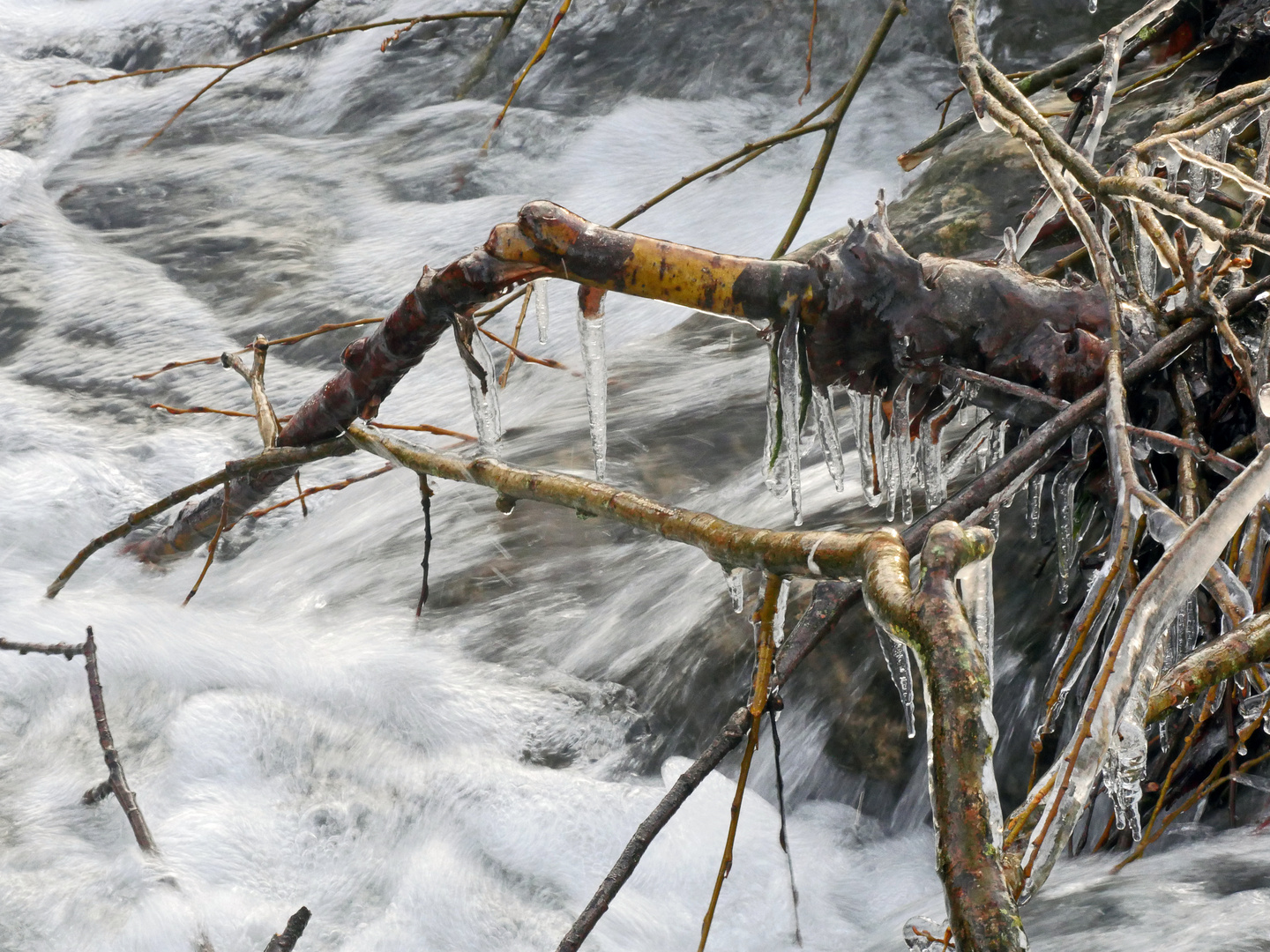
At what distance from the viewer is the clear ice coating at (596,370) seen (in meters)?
2.05

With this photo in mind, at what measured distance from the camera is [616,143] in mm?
7316

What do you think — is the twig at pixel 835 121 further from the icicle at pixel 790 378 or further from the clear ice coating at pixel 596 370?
the icicle at pixel 790 378

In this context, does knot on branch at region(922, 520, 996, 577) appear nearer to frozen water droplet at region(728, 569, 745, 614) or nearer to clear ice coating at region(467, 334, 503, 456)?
frozen water droplet at region(728, 569, 745, 614)

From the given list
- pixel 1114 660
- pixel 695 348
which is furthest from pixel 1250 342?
pixel 695 348

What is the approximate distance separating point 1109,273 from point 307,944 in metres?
2.26

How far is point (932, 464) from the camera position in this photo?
2.09 m

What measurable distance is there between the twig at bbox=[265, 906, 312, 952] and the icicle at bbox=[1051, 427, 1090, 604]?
155 cm

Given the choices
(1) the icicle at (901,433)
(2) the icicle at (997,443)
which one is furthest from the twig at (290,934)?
(2) the icicle at (997,443)

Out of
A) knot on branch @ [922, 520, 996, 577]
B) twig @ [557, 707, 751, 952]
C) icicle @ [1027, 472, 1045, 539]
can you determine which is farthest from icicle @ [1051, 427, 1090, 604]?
knot on branch @ [922, 520, 996, 577]

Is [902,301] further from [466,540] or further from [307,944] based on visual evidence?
[466,540]

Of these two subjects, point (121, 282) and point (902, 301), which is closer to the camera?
point (902, 301)

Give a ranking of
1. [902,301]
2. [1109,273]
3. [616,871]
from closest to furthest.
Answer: [616,871]
[1109,273]
[902,301]

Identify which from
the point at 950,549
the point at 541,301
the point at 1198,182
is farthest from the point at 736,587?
the point at 1198,182

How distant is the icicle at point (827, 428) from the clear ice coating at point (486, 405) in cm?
68
